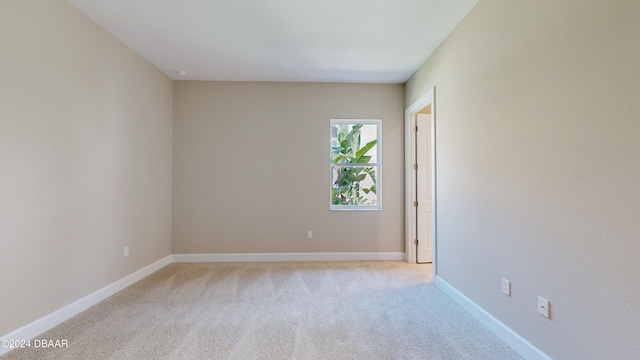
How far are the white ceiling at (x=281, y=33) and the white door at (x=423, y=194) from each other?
96 cm

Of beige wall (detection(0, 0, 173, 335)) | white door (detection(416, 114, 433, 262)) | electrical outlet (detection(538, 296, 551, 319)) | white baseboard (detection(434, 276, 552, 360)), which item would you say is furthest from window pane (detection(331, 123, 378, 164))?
electrical outlet (detection(538, 296, 551, 319))

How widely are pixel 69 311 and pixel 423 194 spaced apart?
4.30 metres

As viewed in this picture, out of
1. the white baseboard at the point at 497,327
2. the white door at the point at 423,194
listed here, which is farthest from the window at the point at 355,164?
the white baseboard at the point at 497,327

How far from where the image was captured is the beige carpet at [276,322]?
209cm

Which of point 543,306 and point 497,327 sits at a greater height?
point 543,306

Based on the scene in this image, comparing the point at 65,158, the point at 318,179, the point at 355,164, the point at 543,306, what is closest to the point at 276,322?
the point at 543,306

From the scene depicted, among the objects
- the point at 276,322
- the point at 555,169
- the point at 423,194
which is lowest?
the point at 276,322

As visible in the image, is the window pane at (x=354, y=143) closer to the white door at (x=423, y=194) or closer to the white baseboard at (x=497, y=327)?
the white door at (x=423, y=194)

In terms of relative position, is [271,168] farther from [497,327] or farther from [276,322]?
[497,327]

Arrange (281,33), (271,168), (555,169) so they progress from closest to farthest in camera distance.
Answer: (555,169) → (281,33) → (271,168)

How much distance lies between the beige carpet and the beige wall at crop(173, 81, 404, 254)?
2.87 feet

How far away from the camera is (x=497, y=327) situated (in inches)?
90.4

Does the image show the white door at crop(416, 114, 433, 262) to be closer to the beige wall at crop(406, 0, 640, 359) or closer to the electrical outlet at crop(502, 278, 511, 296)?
the beige wall at crop(406, 0, 640, 359)

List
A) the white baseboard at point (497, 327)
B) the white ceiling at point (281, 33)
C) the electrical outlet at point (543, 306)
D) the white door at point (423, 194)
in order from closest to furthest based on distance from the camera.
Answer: the electrical outlet at point (543, 306) < the white baseboard at point (497, 327) < the white ceiling at point (281, 33) < the white door at point (423, 194)
